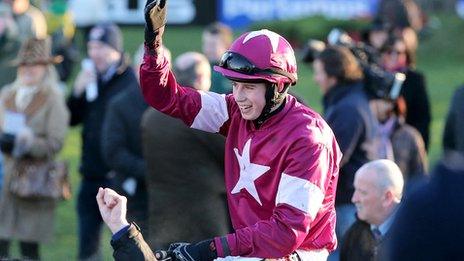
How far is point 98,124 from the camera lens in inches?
349

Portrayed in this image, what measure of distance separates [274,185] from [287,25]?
61.4ft

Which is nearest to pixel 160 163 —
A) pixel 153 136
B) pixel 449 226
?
pixel 153 136

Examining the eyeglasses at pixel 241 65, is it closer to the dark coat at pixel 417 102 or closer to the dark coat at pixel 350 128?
the dark coat at pixel 350 128

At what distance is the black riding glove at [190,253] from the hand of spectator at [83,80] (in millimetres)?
4911

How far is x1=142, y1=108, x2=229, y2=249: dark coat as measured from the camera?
22.6ft

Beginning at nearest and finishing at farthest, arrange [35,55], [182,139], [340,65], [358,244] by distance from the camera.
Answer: [358,244] < [182,139] < [340,65] < [35,55]

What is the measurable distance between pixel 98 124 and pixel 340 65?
214cm

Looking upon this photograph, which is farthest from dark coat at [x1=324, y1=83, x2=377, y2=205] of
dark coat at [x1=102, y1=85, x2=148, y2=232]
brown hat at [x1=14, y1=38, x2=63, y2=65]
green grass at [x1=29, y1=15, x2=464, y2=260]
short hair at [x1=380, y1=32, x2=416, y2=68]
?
green grass at [x1=29, y1=15, x2=464, y2=260]

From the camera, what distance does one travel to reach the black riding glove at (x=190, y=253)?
4.16 meters

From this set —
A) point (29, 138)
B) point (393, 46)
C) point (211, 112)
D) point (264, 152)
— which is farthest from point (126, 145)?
point (264, 152)

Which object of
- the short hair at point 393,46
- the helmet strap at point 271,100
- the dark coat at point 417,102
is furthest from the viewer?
the short hair at point 393,46

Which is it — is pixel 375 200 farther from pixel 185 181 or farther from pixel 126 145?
pixel 126 145

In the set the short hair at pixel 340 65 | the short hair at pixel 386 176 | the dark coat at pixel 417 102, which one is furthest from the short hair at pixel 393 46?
the short hair at pixel 386 176

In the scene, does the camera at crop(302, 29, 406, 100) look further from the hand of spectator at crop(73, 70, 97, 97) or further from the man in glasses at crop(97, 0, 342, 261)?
the man in glasses at crop(97, 0, 342, 261)
